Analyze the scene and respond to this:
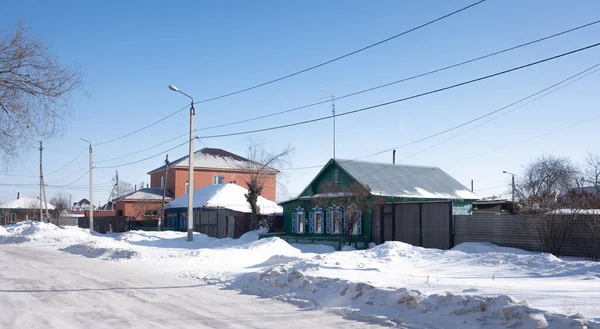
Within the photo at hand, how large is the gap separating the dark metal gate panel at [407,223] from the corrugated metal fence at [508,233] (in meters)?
2.35

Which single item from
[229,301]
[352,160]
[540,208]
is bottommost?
[229,301]

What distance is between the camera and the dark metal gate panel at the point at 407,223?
96.6 ft

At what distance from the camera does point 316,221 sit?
1526 inches

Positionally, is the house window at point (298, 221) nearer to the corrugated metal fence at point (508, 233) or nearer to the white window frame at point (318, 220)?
the white window frame at point (318, 220)

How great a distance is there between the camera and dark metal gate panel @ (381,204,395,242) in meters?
31.2

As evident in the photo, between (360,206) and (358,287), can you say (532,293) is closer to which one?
(358,287)

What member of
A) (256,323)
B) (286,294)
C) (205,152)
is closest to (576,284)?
(286,294)

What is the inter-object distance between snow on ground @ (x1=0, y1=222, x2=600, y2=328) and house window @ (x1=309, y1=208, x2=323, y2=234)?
1183 centimetres

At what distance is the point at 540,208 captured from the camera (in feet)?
76.3

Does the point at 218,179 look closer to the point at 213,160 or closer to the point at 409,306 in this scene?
the point at 213,160

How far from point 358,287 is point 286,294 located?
2.00m

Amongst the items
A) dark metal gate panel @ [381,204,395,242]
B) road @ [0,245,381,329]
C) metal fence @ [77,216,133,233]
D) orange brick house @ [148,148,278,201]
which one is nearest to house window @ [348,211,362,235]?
dark metal gate panel @ [381,204,395,242]

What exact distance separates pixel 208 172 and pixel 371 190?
41.1m

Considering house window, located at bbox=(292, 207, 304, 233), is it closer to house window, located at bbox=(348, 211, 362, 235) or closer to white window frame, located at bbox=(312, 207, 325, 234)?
white window frame, located at bbox=(312, 207, 325, 234)
